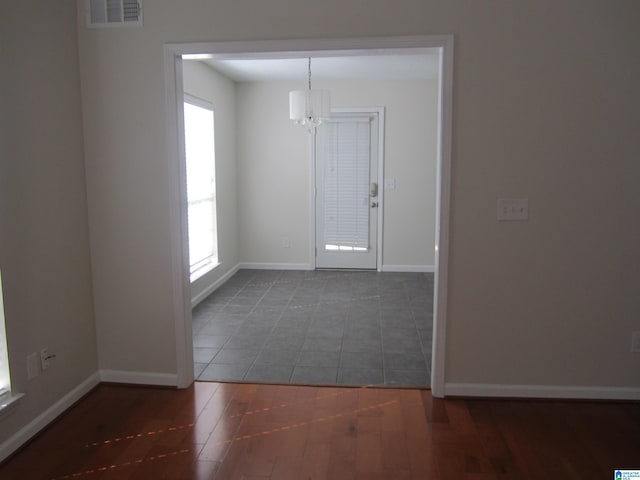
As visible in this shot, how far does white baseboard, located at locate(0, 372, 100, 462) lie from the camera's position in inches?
95.6

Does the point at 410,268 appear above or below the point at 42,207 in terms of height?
below

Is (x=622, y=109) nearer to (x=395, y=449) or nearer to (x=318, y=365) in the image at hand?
(x=395, y=449)

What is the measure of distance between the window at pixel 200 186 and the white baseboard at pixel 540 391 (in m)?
2.87

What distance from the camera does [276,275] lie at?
6.34 meters

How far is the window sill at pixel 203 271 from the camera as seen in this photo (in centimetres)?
500

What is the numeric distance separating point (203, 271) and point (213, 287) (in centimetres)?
33

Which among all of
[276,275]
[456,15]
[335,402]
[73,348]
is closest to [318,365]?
[335,402]

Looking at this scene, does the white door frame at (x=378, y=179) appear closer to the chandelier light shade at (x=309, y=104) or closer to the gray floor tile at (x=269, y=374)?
the chandelier light shade at (x=309, y=104)

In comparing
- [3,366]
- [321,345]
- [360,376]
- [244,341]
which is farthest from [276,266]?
[3,366]

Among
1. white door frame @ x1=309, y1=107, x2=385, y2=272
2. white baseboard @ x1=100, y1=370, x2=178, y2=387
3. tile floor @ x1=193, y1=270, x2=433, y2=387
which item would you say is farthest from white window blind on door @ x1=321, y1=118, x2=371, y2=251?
white baseboard @ x1=100, y1=370, x2=178, y2=387

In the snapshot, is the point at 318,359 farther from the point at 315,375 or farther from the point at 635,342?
the point at 635,342

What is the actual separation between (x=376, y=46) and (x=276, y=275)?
13.0 ft

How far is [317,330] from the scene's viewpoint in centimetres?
427

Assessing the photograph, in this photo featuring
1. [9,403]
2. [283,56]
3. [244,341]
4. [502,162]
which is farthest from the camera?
[244,341]
